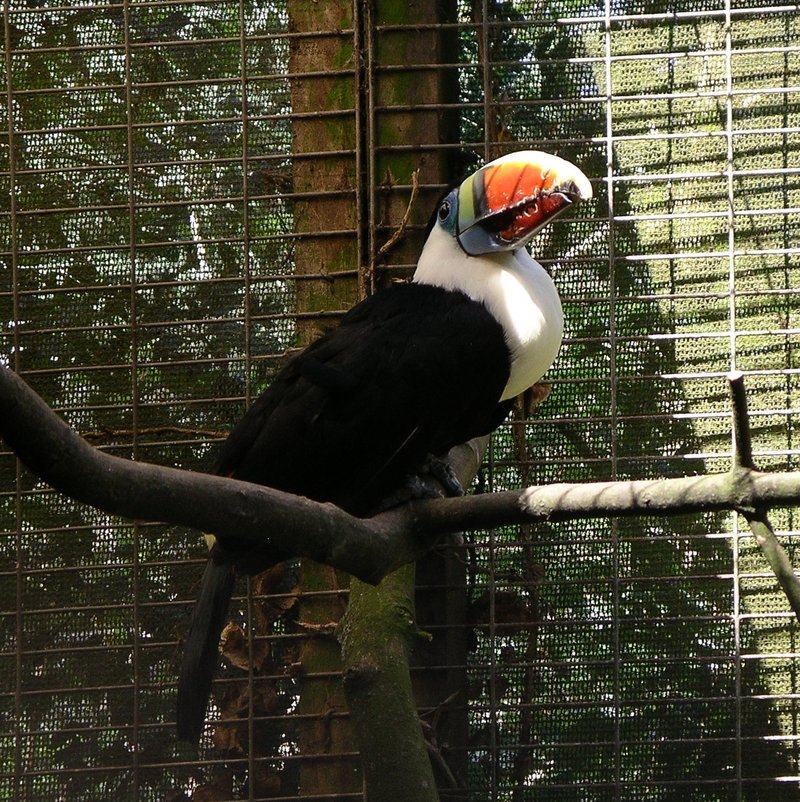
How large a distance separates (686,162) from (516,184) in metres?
0.54

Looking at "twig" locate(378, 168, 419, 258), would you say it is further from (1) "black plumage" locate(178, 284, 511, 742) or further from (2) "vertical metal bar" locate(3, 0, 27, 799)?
(2) "vertical metal bar" locate(3, 0, 27, 799)

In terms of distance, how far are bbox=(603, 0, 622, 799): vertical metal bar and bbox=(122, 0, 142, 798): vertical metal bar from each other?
104 cm

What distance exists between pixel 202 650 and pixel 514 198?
3.53 ft

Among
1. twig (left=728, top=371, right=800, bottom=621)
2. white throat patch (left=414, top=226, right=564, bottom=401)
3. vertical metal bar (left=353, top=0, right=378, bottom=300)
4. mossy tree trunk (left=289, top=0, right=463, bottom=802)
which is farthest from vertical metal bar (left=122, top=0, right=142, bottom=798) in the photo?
twig (left=728, top=371, right=800, bottom=621)

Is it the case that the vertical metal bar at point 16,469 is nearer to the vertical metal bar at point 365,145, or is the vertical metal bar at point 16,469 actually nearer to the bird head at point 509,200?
the vertical metal bar at point 365,145

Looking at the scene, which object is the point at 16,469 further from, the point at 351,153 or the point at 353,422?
the point at 351,153

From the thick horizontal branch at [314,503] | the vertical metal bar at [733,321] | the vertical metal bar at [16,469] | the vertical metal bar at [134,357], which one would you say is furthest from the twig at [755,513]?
the vertical metal bar at [16,469]

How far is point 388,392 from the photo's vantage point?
7.64 feet

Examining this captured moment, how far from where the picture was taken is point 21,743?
2699 mm

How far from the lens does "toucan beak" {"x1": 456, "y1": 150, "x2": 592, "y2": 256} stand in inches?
94.2

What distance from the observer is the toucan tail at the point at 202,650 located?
92.6 inches

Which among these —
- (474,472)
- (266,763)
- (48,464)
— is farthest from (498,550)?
(48,464)

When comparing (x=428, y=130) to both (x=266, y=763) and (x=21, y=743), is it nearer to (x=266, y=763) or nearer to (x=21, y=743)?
(x=266, y=763)

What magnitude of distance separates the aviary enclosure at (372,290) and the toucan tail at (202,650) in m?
0.29
